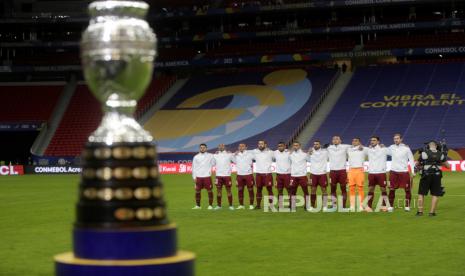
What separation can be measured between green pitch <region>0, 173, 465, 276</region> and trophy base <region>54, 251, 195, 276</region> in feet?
27.7

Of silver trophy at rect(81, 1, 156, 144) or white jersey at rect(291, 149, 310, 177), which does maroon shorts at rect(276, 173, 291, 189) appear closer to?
white jersey at rect(291, 149, 310, 177)

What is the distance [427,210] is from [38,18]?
1875 inches

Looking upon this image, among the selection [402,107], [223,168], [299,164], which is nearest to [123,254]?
[299,164]

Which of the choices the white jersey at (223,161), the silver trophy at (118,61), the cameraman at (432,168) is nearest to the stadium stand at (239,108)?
the white jersey at (223,161)

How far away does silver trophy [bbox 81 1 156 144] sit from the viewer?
503 centimetres

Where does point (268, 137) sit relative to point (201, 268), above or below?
above

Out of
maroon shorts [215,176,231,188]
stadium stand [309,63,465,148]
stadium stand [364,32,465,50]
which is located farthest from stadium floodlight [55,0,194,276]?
stadium stand [364,32,465,50]

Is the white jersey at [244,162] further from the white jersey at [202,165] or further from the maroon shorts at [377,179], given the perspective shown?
the maroon shorts at [377,179]

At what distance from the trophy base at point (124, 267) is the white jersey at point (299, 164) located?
20943 millimetres

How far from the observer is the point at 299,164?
26.0m

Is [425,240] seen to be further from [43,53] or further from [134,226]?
[43,53]

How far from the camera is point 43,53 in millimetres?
71438

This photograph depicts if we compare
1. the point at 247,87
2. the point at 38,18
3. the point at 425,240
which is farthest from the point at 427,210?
the point at 38,18

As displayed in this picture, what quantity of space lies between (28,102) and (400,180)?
4416 cm
